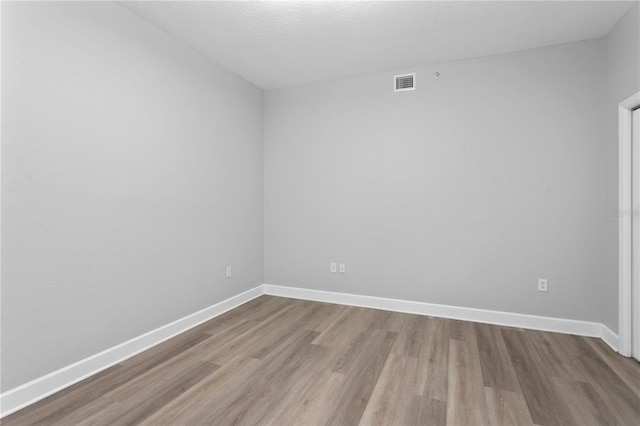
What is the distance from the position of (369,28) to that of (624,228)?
8.89 ft

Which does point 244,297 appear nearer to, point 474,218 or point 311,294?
point 311,294

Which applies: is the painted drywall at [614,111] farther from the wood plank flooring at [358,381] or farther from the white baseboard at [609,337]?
the wood plank flooring at [358,381]

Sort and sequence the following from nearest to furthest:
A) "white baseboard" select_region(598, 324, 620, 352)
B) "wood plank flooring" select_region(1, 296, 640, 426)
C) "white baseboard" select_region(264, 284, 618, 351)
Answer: "wood plank flooring" select_region(1, 296, 640, 426) < "white baseboard" select_region(598, 324, 620, 352) < "white baseboard" select_region(264, 284, 618, 351)

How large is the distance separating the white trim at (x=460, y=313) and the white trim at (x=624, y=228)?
6.0 inches

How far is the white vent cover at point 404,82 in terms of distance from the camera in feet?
11.6

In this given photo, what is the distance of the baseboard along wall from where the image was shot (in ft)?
6.37

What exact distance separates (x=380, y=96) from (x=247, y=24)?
66.7 inches

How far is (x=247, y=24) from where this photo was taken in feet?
8.73

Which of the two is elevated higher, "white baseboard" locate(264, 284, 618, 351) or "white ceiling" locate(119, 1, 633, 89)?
"white ceiling" locate(119, 1, 633, 89)

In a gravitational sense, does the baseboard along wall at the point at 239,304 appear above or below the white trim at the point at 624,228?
below

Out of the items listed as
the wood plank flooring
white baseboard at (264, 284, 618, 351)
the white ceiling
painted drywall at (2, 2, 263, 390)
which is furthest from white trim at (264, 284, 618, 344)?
the white ceiling

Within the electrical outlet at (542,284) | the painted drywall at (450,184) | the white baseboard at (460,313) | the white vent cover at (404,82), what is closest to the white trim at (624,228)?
the white baseboard at (460,313)

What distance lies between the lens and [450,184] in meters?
3.39

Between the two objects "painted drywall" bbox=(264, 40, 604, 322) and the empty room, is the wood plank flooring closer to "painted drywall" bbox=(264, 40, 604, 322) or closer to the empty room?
the empty room
